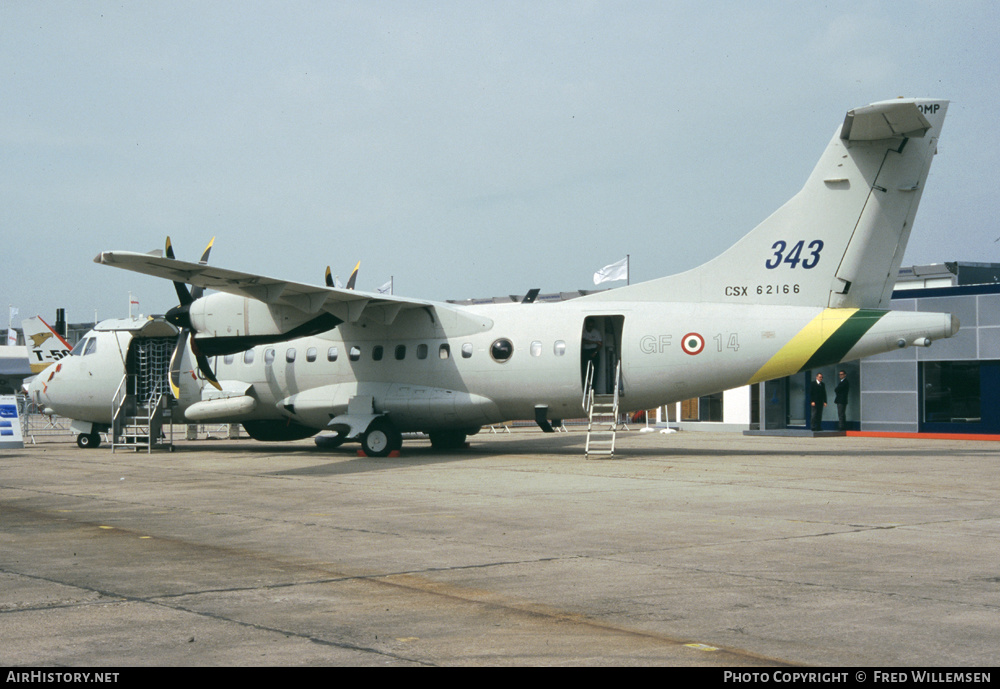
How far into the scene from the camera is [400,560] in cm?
863

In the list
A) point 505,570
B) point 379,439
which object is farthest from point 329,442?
point 505,570

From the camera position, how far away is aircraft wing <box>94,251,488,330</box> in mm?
18500

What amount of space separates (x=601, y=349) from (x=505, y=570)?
544 inches

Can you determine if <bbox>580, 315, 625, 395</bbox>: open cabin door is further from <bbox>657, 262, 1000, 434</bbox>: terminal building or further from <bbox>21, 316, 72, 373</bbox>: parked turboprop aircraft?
<bbox>21, 316, 72, 373</bbox>: parked turboprop aircraft

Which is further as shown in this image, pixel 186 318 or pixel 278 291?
pixel 186 318

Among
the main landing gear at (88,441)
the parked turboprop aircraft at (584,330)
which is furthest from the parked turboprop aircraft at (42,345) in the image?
the parked turboprop aircraft at (584,330)

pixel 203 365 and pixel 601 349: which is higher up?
pixel 601 349

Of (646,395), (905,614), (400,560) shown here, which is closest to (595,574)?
(400,560)

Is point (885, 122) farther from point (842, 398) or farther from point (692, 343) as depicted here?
point (842, 398)

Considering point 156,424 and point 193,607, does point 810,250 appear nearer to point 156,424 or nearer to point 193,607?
point 193,607

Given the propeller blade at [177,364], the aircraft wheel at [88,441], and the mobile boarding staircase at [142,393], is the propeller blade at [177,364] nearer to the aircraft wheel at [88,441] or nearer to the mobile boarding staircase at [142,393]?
the mobile boarding staircase at [142,393]

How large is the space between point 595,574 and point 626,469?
33.5 ft

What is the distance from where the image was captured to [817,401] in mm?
32062

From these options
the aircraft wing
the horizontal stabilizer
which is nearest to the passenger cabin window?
the aircraft wing
